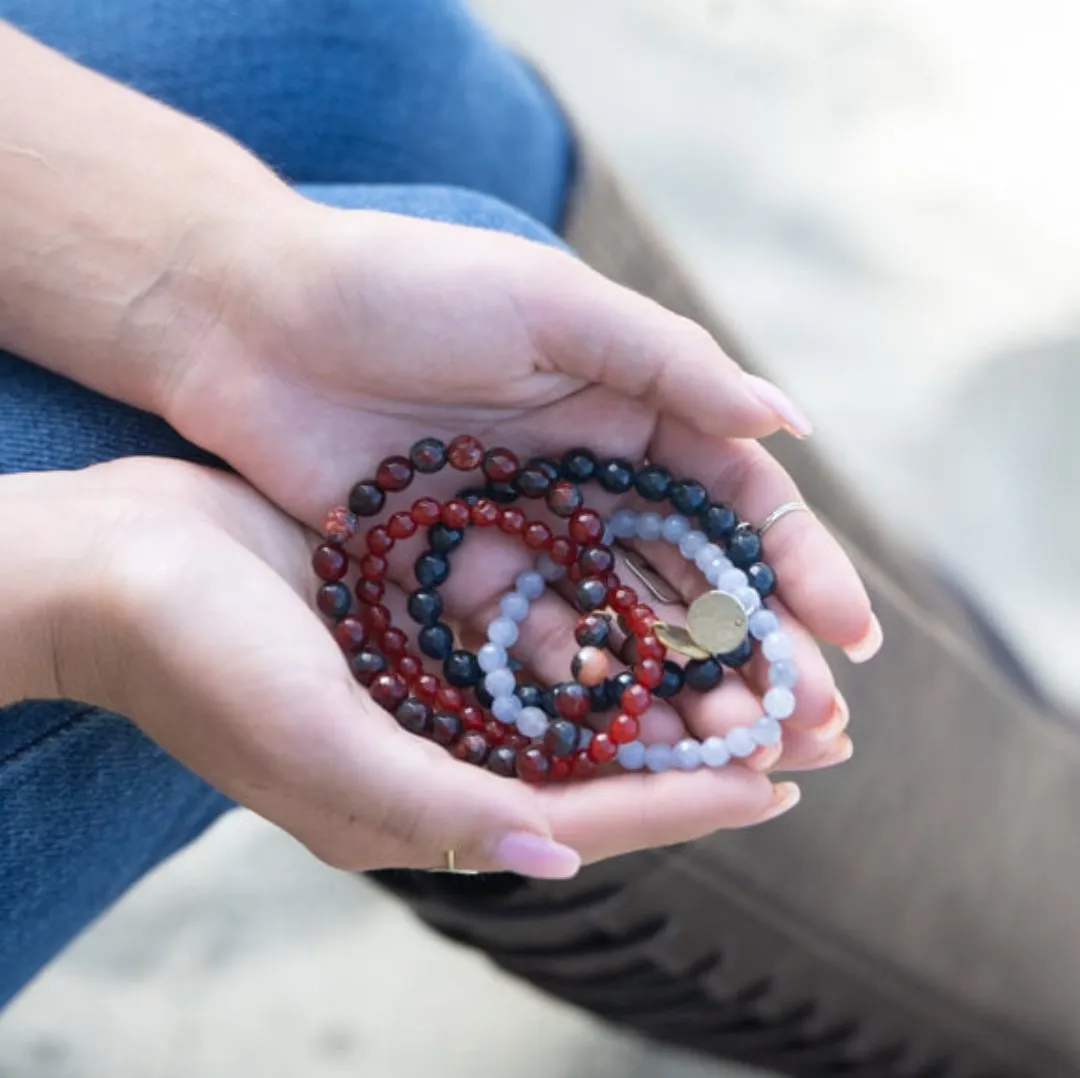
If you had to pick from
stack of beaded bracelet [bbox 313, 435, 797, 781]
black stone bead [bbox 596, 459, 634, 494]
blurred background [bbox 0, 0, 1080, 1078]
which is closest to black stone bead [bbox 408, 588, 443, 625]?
stack of beaded bracelet [bbox 313, 435, 797, 781]

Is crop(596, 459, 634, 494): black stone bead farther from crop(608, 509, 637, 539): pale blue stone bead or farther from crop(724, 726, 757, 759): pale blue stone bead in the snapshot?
crop(724, 726, 757, 759): pale blue stone bead

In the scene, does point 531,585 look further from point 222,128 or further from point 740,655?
point 222,128

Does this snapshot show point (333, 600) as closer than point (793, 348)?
Yes

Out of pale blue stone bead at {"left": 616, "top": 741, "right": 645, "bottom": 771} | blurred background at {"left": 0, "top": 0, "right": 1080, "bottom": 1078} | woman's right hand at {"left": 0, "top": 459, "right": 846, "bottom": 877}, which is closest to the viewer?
woman's right hand at {"left": 0, "top": 459, "right": 846, "bottom": 877}

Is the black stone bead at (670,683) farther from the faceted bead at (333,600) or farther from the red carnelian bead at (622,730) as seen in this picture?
the faceted bead at (333,600)

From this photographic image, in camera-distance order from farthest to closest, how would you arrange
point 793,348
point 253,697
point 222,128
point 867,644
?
point 793,348, point 222,128, point 867,644, point 253,697

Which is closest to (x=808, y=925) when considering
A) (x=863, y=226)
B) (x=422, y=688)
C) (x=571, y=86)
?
(x=422, y=688)

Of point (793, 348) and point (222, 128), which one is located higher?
point (222, 128)

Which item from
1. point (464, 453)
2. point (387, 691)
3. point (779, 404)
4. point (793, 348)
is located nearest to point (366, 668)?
point (387, 691)
